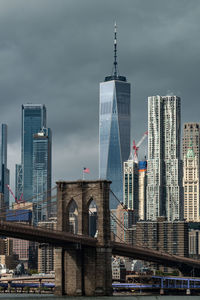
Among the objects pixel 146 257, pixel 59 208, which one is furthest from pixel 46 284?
pixel 59 208

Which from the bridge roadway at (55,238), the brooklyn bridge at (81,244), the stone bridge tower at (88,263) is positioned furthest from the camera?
the stone bridge tower at (88,263)

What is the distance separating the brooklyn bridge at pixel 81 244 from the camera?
339ft

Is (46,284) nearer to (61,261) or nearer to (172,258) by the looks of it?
(172,258)

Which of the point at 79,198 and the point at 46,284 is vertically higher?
the point at 79,198

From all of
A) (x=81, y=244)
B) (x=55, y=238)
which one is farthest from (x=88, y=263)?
(x=55, y=238)

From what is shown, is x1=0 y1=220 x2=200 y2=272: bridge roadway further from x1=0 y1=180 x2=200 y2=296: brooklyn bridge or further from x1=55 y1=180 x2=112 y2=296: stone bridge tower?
x1=55 y1=180 x2=112 y2=296: stone bridge tower

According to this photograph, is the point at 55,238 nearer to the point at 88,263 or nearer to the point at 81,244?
the point at 81,244

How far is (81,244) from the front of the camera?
344 feet

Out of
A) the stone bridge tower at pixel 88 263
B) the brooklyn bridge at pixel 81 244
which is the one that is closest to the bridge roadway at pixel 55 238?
the brooklyn bridge at pixel 81 244

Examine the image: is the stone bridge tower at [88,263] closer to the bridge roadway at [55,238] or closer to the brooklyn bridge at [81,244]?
the brooklyn bridge at [81,244]

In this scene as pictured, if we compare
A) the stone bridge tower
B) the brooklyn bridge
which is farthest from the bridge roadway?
the stone bridge tower

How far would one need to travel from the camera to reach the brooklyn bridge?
10322 cm

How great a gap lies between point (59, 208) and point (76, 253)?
25.0 ft

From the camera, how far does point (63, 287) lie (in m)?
107
